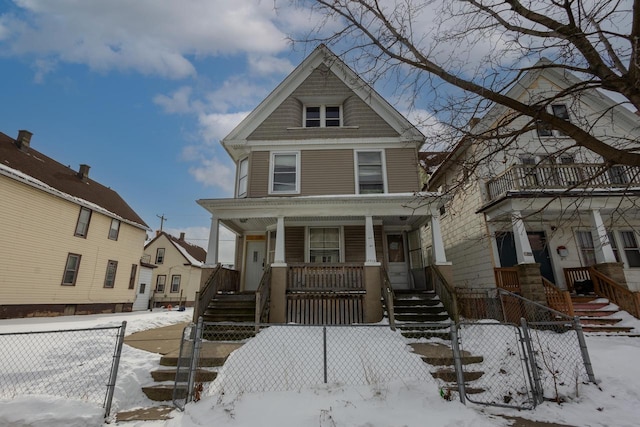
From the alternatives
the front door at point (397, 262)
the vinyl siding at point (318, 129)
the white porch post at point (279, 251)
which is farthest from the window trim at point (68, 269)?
the front door at point (397, 262)

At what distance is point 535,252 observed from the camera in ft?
40.5

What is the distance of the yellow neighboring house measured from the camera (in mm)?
13367

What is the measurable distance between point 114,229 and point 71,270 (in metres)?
3.85

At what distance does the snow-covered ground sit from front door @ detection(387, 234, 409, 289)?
6.88m

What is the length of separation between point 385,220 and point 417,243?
171 centimetres

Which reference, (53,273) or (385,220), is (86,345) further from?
(53,273)

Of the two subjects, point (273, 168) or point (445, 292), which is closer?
point (445, 292)

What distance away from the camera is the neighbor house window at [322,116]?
521 inches

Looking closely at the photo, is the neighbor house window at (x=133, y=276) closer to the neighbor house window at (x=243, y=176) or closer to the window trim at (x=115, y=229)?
the window trim at (x=115, y=229)

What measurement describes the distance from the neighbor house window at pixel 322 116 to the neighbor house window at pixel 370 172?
1.98 m

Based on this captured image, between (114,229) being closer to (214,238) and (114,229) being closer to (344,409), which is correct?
(214,238)

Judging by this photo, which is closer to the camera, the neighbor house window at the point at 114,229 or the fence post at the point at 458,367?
the fence post at the point at 458,367

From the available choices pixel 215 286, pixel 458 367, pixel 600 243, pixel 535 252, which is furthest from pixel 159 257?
pixel 600 243

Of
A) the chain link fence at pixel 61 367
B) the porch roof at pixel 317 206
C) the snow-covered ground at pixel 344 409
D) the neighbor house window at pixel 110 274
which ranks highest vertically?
the porch roof at pixel 317 206
